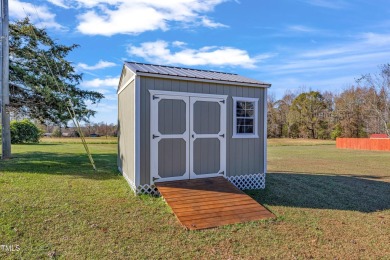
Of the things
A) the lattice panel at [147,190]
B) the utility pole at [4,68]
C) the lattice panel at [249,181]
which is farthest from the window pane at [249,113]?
the utility pole at [4,68]

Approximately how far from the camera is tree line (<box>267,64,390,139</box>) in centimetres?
3157

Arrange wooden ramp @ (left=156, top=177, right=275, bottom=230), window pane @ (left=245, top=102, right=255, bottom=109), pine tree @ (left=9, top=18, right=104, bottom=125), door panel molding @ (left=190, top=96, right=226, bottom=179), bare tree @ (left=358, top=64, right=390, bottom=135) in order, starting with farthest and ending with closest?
bare tree @ (left=358, top=64, right=390, bottom=135) < pine tree @ (left=9, top=18, right=104, bottom=125) < window pane @ (left=245, top=102, right=255, bottom=109) < door panel molding @ (left=190, top=96, right=226, bottom=179) < wooden ramp @ (left=156, top=177, right=275, bottom=230)

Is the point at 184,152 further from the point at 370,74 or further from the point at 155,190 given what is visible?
the point at 370,74

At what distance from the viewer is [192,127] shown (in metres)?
6.32

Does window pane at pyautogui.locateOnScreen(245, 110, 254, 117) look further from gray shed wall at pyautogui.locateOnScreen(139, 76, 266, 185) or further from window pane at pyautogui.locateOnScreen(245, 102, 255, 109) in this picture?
gray shed wall at pyautogui.locateOnScreen(139, 76, 266, 185)

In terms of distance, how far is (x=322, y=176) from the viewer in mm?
9281

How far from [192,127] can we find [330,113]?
126 feet

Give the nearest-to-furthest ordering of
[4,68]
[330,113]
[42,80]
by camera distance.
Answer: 1. [4,68]
2. [42,80]
3. [330,113]

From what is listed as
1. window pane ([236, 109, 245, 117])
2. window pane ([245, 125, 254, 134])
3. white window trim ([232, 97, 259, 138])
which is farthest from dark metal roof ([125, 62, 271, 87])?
window pane ([245, 125, 254, 134])

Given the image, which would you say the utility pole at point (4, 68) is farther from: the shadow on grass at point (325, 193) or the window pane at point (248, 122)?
the shadow on grass at point (325, 193)

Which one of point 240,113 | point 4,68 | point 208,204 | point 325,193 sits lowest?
point 325,193

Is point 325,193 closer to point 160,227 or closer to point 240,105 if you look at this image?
point 240,105

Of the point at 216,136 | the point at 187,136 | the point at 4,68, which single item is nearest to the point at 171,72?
the point at 187,136

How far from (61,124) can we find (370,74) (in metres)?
31.9
